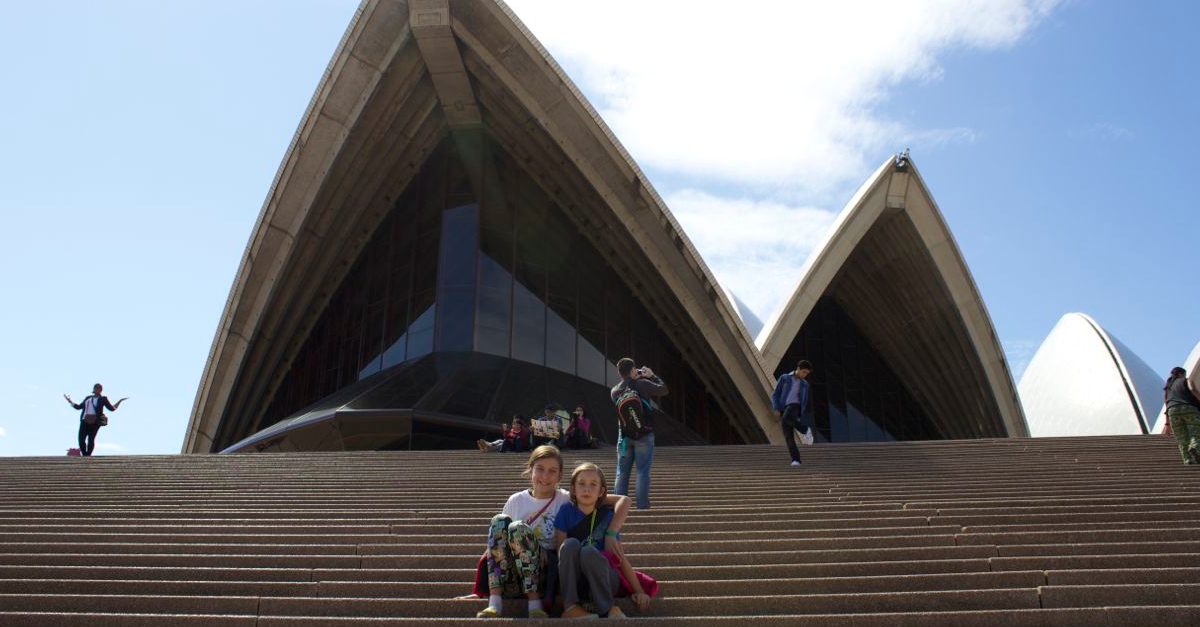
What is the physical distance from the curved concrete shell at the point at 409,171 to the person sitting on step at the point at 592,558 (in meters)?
16.9

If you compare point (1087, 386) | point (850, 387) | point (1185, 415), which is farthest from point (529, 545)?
point (1087, 386)

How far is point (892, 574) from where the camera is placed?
5172 mm

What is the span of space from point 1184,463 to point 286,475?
27.6 ft

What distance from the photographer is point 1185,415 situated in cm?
895

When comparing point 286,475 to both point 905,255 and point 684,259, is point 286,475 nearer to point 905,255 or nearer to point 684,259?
point 684,259

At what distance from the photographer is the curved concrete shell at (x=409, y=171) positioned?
21.4m

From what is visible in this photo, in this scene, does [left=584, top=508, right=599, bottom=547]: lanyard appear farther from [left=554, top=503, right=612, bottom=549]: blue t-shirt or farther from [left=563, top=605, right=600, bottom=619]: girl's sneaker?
[left=563, top=605, right=600, bottom=619]: girl's sneaker

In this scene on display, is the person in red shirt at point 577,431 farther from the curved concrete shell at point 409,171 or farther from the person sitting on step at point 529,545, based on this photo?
the curved concrete shell at point 409,171

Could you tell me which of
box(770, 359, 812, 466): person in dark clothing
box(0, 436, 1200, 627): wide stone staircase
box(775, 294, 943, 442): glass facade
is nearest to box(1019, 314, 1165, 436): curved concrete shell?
box(775, 294, 943, 442): glass facade

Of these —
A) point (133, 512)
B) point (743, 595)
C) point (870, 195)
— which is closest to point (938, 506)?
point (743, 595)

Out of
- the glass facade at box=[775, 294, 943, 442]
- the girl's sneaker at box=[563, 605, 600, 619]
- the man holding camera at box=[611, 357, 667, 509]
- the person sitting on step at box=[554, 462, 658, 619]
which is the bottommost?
the girl's sneaker at box=[563, 605, 600, 619]

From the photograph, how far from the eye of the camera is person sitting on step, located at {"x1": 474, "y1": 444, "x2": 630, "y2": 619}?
456 cm

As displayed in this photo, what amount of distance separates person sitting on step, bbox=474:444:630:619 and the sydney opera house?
13711 mm

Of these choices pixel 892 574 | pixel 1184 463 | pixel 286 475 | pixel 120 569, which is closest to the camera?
pixel 892 574
